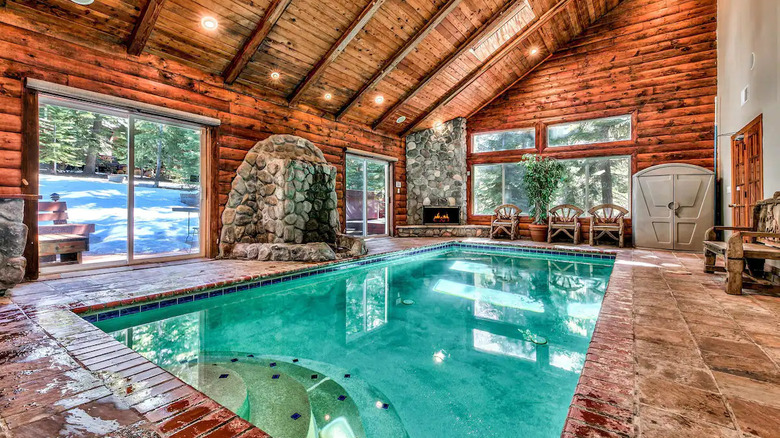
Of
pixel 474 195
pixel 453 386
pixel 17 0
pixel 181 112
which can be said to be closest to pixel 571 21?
pixel 474 195

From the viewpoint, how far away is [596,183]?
7.34 m

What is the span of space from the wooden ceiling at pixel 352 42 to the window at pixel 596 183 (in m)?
2.64

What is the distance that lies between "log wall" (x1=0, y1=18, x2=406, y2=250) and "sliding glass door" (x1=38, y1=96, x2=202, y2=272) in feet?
0.93

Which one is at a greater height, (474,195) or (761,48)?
(761,48)

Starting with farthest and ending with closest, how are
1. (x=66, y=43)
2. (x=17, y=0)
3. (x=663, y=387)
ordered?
(x=66, y=43) → (x=17, y=0) → (x=663, y=387)

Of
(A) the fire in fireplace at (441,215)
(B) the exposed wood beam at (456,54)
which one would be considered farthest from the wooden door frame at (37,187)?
(A) the fire in fireplace at (441,215)

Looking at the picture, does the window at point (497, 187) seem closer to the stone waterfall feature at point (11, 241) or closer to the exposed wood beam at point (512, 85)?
the exposed wood beam at point (512, 85)

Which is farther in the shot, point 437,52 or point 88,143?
point 437,52

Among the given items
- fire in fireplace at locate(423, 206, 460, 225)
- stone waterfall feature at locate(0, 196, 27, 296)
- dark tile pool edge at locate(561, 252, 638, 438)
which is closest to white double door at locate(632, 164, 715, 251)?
fire in fireplace at locate(423, 206, 460, 225)

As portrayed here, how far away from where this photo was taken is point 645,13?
6.82 meters

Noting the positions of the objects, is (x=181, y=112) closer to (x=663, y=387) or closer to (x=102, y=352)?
(x=102, y=352)

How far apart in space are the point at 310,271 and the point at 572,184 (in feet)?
20.5

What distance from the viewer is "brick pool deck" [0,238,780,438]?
106cm

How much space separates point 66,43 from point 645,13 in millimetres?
9525
